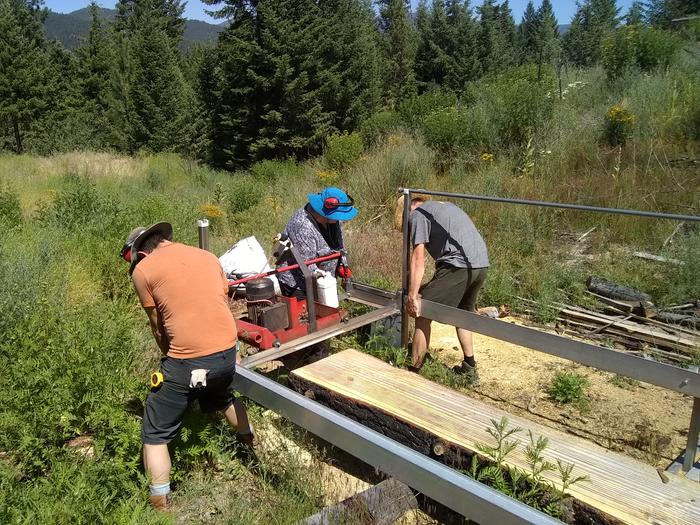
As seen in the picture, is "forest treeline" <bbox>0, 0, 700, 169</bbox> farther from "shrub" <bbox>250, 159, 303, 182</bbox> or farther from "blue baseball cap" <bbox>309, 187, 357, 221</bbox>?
"blue baseball cap" <bbox>309, 187, 357, 221</bbox>

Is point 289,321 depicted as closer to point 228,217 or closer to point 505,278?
point 505,278

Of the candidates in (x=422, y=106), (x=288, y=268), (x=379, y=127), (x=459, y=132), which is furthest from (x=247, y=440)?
(x=379, y=127)

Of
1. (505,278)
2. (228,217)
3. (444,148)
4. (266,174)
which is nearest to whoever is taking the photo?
(505,278)

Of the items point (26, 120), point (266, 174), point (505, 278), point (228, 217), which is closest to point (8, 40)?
point (26, 120)

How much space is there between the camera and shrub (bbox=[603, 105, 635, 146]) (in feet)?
30.2

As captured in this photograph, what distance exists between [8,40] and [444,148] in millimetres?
27333

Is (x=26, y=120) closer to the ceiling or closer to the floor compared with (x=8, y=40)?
closer to the floor

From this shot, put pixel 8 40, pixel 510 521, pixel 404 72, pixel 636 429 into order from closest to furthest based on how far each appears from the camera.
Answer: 1. pixel 510 521
2. pixel 636 429
3. pixel 8 40
4. pixel 404 72

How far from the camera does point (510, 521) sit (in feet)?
6.21

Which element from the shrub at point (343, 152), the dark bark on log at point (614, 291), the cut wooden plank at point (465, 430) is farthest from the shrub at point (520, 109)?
the cut wooden plank at point (465, 430)

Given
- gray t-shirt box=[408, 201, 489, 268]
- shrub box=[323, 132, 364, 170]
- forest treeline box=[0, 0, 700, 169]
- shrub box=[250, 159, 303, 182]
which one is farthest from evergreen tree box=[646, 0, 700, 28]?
gray t-shirt box=[408, 201, 489, 268]

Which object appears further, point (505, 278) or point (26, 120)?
point (26, 120)

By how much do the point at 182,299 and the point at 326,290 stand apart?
1.77 m

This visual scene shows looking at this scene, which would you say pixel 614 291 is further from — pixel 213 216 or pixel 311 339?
pixel 213 216
